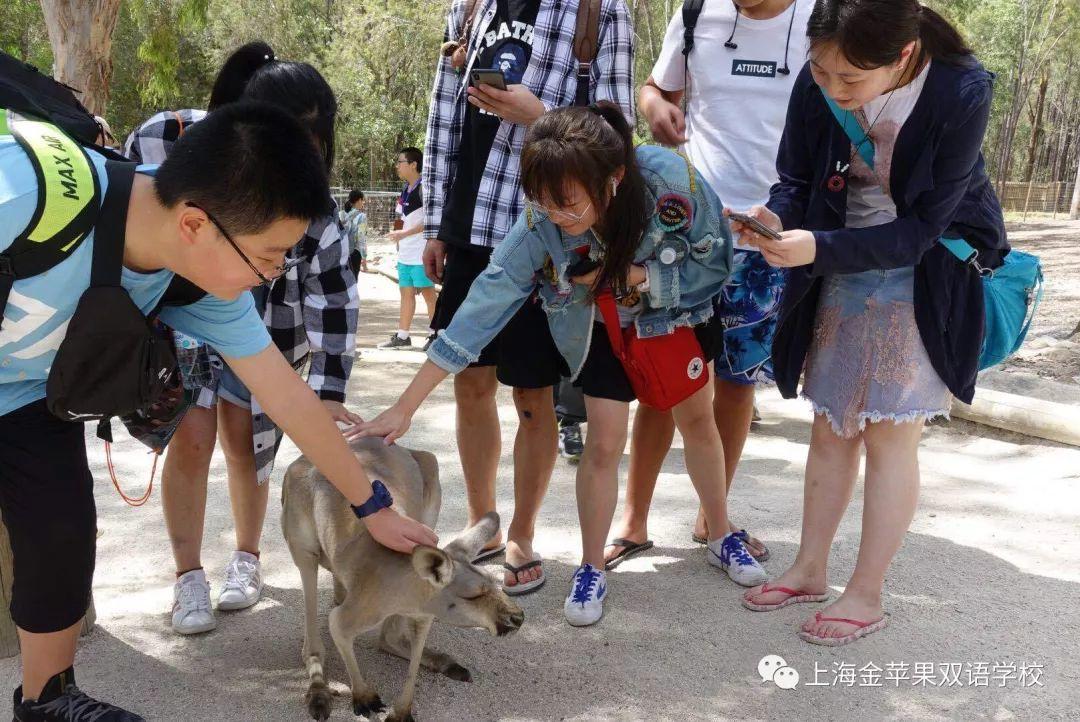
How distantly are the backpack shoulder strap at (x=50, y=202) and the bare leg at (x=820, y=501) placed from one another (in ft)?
7.18

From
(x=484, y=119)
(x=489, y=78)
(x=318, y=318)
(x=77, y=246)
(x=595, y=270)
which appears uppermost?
(x=489, y=78)

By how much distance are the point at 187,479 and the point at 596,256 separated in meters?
1.50

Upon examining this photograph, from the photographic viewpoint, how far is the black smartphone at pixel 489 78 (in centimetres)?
326

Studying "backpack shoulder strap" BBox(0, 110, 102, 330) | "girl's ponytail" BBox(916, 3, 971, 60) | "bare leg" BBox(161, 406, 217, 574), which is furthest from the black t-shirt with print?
"backpack shoulder strap" BBox(0, 110, 102, 330)

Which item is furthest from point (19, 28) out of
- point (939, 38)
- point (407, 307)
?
point (939, 38)

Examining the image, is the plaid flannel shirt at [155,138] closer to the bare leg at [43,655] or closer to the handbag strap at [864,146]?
the bare leg at [43,655]

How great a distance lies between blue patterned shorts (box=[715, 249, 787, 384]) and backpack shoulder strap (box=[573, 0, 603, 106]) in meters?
0.89

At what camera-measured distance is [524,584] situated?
3.38 meters

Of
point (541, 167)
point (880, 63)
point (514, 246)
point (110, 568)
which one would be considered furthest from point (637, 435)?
point (110, 568)

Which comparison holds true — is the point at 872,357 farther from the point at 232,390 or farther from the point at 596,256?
the point at 232,390

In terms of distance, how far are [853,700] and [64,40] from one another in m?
8.44

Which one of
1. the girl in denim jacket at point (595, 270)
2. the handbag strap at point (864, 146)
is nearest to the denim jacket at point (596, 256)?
the girl in denim jacket at point (595, 270)

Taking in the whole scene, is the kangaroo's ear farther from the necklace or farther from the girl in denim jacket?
the necklace

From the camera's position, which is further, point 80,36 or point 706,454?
point 80,36
